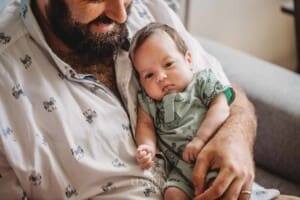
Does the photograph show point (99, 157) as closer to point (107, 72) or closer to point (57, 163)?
point (57, 163)

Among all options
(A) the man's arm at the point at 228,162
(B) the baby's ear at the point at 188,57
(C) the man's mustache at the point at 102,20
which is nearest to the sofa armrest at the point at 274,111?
(A) the man's arm at the point at 228,162

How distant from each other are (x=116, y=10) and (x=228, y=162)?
1.31 ft

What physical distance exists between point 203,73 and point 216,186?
28cm

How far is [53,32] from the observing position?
1.14 metres

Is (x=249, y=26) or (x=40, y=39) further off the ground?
(x=40, y=39)

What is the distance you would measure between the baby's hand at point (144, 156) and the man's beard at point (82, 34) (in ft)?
0.79

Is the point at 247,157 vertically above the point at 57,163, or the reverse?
the point at 57,163

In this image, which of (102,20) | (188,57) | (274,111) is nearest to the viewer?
(102,20)

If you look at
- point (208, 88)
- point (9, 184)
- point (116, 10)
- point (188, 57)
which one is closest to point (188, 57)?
point (188, 57)

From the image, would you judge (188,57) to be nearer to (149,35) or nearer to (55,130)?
(149,35)

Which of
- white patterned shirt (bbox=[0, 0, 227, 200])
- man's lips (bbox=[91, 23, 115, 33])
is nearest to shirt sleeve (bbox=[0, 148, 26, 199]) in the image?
white patterned shirt (bbox=[0, 0, 227, 200])

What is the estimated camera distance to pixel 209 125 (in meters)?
1.12

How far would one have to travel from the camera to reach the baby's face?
1.12 metres

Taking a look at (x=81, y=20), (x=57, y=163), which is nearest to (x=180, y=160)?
(x=57, y=163)
